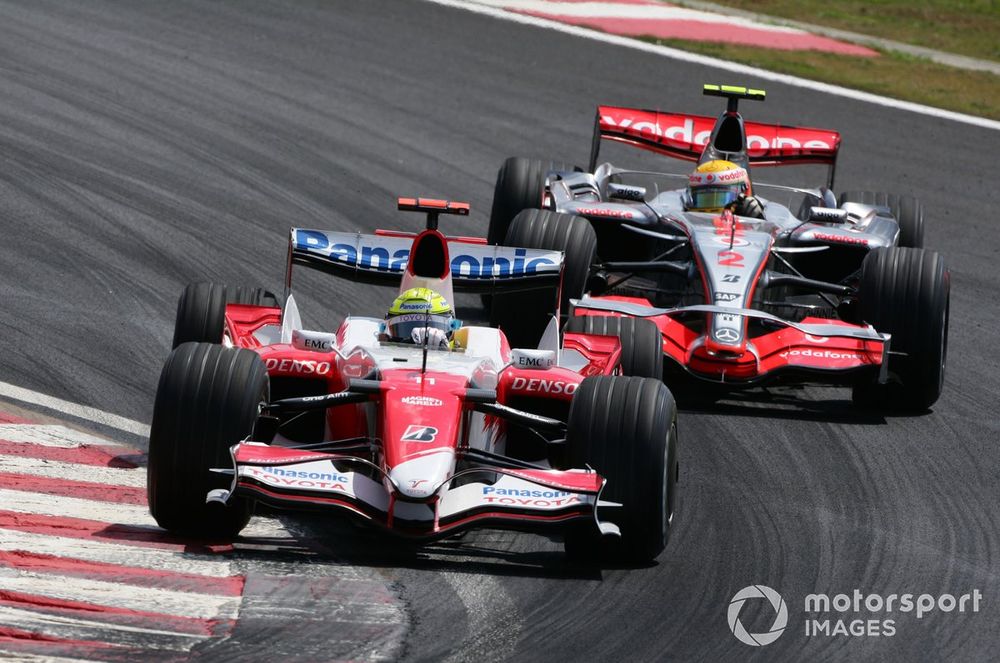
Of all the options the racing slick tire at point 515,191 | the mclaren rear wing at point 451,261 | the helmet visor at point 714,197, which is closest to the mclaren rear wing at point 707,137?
the racing slick tire at point 515,191

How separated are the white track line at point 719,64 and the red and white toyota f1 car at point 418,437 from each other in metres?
17.4

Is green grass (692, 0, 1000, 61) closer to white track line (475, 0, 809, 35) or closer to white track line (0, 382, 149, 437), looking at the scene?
white track line (475, 0, 809, 35)

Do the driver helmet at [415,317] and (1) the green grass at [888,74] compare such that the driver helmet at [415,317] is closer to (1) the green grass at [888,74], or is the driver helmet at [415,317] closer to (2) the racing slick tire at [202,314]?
(2) the racing slick tire at [202,314]

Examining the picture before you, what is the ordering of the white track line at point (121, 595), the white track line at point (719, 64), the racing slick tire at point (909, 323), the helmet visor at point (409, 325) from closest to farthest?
the white track line at point (121, 595) < the helmet visor at point (409, 325) < the racing slick tire at point (909, 323) < the white track line at point (719, 64)

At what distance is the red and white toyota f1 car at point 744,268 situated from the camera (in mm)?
12711

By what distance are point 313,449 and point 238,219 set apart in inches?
351

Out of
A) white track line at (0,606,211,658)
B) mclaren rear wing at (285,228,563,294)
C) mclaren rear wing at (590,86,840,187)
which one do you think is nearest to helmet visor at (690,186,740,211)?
mclaren rear wing at (590,86,840,187)

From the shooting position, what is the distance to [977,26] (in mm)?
35562

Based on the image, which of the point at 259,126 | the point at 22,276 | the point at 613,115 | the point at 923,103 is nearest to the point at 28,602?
the point at 22,276

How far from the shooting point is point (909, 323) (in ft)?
43.2

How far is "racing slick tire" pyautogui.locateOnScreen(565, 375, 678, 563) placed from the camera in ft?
28.7

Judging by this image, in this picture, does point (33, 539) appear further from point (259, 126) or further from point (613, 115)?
point (259, 126)

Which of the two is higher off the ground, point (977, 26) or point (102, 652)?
point (977, 26)

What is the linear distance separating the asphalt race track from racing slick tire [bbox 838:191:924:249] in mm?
1056
